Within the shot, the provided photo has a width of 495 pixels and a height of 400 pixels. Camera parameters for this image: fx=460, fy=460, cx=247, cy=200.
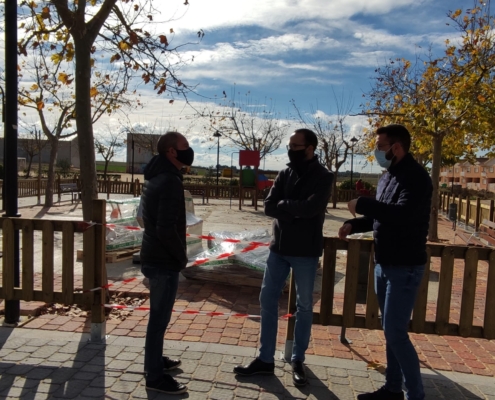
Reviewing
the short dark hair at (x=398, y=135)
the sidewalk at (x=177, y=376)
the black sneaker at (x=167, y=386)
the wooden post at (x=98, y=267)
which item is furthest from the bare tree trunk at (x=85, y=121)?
the short dark hair at (x=398, y=135)

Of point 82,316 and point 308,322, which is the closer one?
point 308,322

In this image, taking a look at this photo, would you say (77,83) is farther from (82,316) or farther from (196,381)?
(196,381)

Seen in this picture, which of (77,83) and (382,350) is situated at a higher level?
(77,83)

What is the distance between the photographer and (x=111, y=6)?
5379 millimetres

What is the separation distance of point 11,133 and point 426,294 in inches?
165

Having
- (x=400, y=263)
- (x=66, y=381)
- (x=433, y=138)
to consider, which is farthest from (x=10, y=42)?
(x=433, y=138)

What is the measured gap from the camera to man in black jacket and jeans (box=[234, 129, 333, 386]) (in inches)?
132

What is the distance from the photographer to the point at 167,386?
3209 mm

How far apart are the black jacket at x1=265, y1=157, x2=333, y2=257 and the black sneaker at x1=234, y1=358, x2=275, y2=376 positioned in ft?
2.90

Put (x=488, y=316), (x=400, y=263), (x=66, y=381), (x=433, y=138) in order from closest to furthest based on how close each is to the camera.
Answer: (x=400, y=263)
(x=66, y=381)
(x=488, y=316)
(x=433, y=138)

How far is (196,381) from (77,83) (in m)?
3.65

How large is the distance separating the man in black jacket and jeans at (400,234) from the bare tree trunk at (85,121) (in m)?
3.45

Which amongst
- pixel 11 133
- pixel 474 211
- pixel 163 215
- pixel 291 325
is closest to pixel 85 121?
pixel 11 133

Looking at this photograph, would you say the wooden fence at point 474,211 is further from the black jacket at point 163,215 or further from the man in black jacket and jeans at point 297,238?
the black jacket at point 163,215
